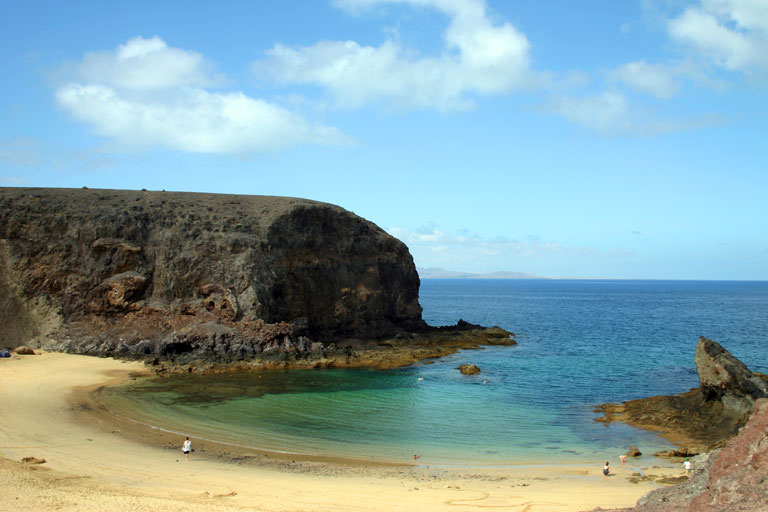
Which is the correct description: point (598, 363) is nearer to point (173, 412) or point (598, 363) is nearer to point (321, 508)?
point (173, 412)

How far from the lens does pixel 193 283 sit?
146ft

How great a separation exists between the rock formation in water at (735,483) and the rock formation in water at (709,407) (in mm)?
14136

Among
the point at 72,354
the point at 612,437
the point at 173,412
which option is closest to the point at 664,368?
the point at 612,437

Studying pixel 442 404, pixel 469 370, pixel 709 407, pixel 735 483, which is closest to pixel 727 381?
pixel 709 407

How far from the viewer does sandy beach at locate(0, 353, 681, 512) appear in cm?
1538

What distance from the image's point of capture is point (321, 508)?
601 inches

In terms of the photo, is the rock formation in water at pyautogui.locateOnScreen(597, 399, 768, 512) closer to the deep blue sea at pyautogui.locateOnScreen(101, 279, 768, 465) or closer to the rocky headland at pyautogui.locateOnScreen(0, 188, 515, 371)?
the deep blue sea at pyautogui.locateOnScreen(101, 279, 768, 465)

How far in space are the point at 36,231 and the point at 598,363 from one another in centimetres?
4462

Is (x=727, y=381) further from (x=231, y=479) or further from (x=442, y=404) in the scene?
(x=231, y=479)

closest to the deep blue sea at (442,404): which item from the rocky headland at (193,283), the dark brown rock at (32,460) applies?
the rocky headland at (193,283)

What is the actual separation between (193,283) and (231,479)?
2899 cm

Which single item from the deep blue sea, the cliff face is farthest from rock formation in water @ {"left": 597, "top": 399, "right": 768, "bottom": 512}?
the cliff face

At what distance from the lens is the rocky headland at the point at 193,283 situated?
4091 centimetres

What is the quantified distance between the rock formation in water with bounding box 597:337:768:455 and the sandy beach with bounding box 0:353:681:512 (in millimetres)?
4676
